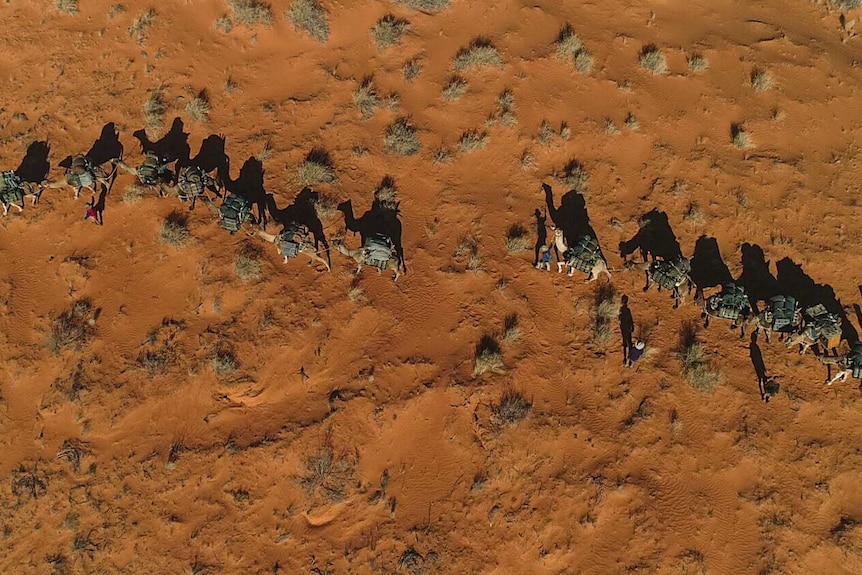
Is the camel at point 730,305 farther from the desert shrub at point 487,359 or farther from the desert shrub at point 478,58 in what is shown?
the desert shrub at point 478,58

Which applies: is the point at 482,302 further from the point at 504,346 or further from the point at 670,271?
the point at 670,271

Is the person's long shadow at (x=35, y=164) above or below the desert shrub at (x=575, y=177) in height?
below

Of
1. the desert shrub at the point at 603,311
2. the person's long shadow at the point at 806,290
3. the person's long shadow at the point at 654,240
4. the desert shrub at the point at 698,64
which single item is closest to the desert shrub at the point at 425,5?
the desert shrub at the point at 698,64

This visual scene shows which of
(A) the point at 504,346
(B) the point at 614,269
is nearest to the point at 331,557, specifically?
(A) the point at 504,346

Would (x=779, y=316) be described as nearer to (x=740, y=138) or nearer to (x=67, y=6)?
(x=740, y=138)

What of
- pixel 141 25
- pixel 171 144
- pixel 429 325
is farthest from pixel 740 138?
pixel 141 25

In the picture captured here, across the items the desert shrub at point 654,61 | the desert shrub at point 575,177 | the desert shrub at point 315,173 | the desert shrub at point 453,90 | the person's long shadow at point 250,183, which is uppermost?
the desert shrub at point 654,61

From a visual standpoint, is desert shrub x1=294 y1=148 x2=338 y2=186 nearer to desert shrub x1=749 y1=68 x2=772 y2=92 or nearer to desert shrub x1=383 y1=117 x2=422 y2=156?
desert shrub x1=383 y1=117 x2=422 y2=156
